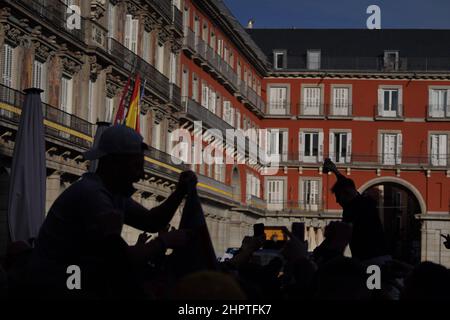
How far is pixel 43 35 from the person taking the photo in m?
31.1

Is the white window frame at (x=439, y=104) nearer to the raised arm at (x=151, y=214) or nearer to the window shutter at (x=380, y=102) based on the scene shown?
the window shutter at (x=380, y=102)

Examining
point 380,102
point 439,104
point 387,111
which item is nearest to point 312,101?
point 380,102

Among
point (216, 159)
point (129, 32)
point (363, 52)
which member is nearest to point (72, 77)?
point (129, 32)

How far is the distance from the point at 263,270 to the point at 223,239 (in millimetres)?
51997

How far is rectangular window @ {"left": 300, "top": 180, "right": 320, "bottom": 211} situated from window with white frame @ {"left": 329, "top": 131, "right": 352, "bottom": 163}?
210cm

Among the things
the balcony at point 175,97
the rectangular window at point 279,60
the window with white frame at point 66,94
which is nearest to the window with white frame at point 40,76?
the window with white frame at point 66,94

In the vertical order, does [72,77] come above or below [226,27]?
below

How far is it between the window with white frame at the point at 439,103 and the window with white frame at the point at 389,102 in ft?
6.86

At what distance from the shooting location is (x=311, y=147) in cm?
7150

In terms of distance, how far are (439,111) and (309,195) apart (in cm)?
1014

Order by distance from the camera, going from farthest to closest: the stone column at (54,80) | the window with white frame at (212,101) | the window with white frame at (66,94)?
the window with white frame at (212,101) < the window with white frame at (66,94) < the stone column at (54,80)

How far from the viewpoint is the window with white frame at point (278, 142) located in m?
71.6

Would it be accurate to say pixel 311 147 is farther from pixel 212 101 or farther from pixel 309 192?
pixel 212 101

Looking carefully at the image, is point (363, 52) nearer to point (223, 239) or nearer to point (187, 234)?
point (223, 239)
